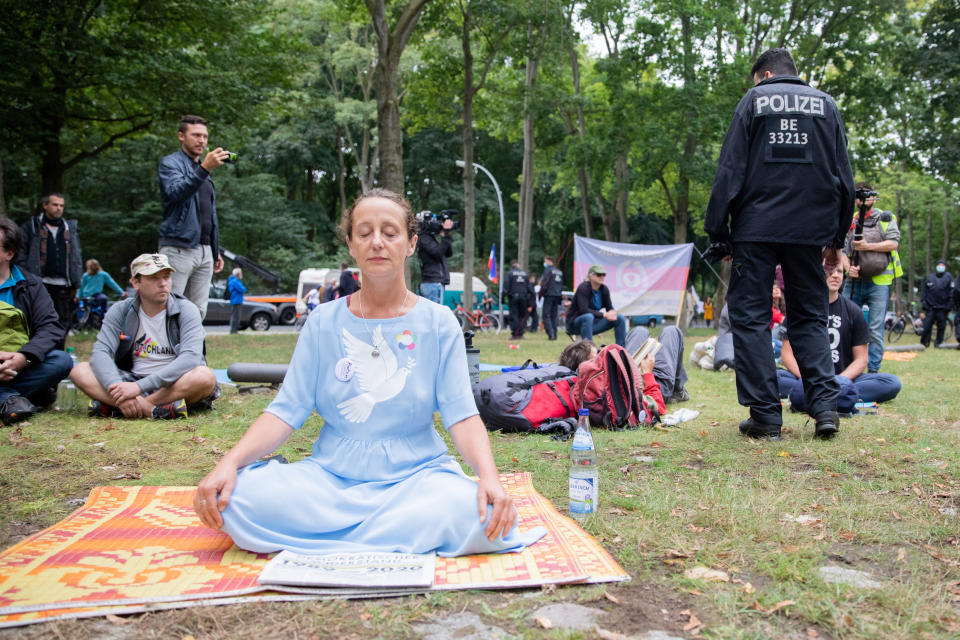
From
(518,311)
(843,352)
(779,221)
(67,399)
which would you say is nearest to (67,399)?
(67,399)

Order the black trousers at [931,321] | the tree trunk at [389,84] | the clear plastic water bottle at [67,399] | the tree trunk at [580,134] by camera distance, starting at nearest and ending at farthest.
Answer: the clear plastic water bottle at [67,399] → the tree trunk at [389,84] → the black trousers at [931,321] → the tree trunk at [580,134]

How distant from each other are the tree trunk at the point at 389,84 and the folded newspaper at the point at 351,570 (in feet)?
32.5

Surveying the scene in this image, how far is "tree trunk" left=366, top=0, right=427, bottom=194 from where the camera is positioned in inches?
475

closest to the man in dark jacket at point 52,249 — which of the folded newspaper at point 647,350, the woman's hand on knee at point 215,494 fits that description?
the folded newspaper at point 647,350

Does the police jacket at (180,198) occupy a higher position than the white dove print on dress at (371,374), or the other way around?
the police jacket at (180,198)

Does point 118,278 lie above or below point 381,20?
below

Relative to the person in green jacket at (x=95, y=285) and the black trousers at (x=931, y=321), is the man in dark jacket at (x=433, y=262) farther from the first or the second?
the black trousers at (x=931, y=321)

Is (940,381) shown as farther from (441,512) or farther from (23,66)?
(23,66)

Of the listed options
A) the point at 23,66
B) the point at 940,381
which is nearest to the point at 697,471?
the point at 940,381

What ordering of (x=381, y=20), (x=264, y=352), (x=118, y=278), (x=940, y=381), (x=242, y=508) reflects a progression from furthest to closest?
1. (x=118, y=278)
2. (x=264, y=352)
3. (x=381, y=20)
4. (x=940, y=381)
5. (x=242, y=508)

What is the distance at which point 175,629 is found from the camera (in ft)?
6.81

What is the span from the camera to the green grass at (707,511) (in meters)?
2.15

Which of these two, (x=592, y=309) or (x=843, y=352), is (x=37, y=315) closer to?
(x=843, y=352)

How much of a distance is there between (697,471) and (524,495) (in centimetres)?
108
